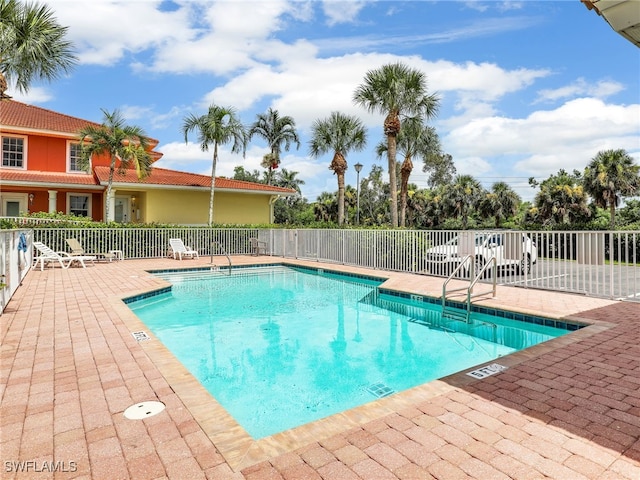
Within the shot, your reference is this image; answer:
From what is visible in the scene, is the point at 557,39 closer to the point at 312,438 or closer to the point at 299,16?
the point at 299,16

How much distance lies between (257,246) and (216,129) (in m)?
6.71

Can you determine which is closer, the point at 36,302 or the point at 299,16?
the point at 36,302

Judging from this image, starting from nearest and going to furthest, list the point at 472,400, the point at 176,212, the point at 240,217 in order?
the point at 472,400 → the point at 176,212 → the point at 240,217

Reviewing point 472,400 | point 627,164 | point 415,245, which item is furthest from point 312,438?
point 627,164

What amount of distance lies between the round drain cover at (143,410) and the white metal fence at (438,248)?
7.15 metres

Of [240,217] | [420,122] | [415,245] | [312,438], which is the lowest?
[312,438]

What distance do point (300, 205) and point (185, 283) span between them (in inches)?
1759

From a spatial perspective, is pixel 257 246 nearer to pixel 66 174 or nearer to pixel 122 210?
pixel 122 210

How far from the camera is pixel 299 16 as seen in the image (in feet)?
33.8

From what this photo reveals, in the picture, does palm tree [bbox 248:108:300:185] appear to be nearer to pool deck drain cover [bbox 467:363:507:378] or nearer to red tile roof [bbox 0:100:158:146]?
red tile roof [bbox 0:100:158:146]

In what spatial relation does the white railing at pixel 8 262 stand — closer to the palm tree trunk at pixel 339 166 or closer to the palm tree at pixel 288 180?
the palm tree trunk at pixel 339 166

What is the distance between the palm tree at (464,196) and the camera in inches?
1455

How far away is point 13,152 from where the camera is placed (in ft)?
66.1

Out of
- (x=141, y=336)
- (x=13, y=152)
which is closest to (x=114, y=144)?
(x=13, y=152)
